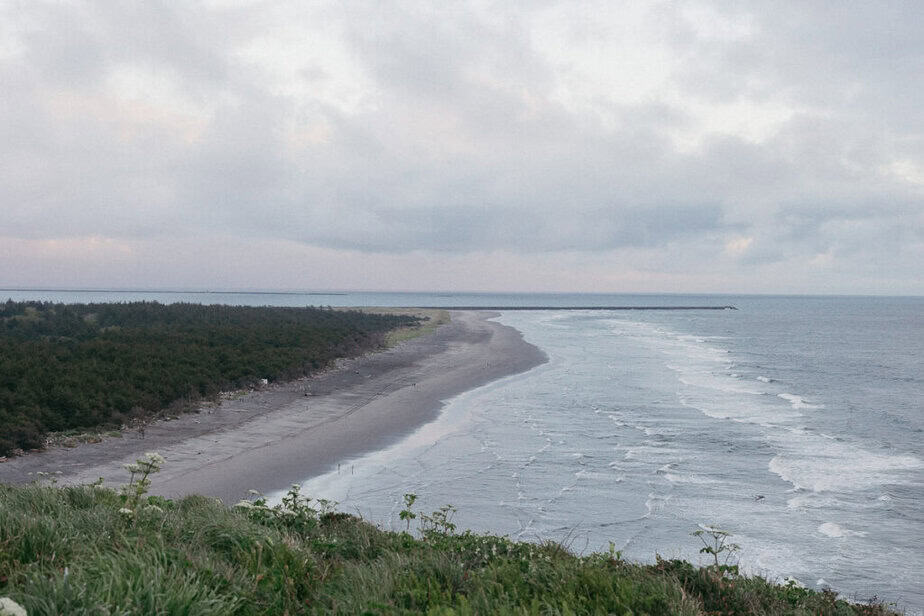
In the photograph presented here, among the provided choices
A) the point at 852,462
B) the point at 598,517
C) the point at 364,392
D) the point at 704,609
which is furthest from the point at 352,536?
the point at 364,392

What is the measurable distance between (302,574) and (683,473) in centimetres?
1203

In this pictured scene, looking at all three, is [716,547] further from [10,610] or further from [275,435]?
[275,435]

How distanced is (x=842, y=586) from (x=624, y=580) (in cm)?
619

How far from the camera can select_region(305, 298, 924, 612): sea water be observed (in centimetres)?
1078

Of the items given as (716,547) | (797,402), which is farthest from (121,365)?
(797,402)

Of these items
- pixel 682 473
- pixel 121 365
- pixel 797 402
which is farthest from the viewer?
pixel 797 402

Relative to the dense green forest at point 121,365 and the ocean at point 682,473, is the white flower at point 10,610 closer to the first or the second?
the ocean at point 682,473

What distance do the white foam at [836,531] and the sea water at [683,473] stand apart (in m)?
0.04

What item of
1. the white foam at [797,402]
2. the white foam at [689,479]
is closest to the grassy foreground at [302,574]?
the white foam at [689,479]

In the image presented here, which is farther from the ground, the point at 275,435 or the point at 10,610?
the point at 10,610

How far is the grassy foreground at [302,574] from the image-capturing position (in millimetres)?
4191

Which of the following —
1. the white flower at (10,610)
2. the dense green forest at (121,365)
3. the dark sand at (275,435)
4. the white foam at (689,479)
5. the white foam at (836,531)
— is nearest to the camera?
the white flower at (10,610)

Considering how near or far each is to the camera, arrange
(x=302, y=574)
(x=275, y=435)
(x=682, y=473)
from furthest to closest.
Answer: (x=275, y=435)
(x=682, y=473)
(x=302, y=574)

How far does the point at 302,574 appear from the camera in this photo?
17.3ft
